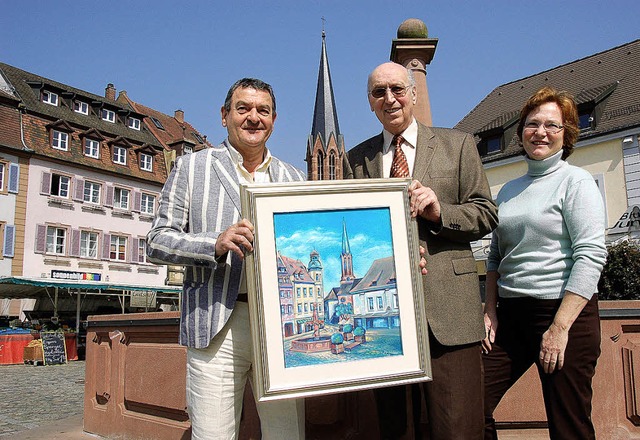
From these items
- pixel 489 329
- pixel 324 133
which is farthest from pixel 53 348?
pixel 324 133

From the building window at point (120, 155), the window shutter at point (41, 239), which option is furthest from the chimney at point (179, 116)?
the window shutter at point (41, 239)

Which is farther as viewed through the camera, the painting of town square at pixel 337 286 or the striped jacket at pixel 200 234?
the striped jacket at pixel 200 234

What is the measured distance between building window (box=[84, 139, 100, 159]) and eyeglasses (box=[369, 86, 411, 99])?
32860 millimetres

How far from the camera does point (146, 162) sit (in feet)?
120

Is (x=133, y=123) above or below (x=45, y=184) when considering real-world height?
above

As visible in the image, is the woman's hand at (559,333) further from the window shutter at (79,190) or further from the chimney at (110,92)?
the chimney at (110,92)

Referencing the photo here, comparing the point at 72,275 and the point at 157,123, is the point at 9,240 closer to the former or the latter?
the point at 72,275

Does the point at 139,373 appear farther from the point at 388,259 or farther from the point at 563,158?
the point at 563,158

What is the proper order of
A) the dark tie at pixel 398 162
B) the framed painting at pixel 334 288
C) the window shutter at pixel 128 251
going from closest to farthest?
the framed painting at pixel 334 288, the dark tie at pixel 398 162, the window shutter at pixel 128 251

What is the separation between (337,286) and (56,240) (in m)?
30.9

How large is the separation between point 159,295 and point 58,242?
614 cm

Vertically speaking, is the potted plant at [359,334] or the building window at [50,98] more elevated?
the building window at [50,98]

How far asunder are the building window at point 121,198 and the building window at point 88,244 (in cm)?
240

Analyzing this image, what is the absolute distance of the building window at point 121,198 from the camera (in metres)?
33.6
